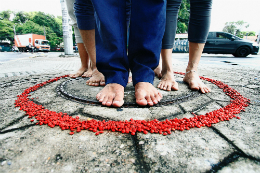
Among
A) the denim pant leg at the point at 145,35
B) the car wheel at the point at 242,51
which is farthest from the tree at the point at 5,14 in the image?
the denim pant leg at the point at 145,35

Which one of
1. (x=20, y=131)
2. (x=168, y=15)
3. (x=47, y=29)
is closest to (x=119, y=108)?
(x=20, y=131)

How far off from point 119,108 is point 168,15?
1.30 meters

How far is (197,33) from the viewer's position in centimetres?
166

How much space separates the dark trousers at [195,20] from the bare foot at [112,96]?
0.91 m

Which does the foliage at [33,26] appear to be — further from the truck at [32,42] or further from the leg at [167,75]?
the leg at [167,75]

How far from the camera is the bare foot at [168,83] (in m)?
1.48

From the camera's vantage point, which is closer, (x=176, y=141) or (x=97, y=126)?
(x=176, y=141)

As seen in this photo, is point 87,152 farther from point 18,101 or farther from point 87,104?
point 18,101

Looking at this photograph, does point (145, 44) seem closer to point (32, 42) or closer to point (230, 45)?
point (230, 45)

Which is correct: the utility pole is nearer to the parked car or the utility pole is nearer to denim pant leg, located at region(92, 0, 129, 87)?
denim pant leg, located at region(92, 0, 129, 87)

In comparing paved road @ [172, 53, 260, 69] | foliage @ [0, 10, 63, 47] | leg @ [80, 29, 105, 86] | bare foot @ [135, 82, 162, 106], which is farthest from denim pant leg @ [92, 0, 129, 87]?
foliage @ [0, 10, 63, 47]

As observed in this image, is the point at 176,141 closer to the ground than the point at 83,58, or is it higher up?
closer to the ground

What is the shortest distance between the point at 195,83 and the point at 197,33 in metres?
0.60

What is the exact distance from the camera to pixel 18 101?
1.22 meters
